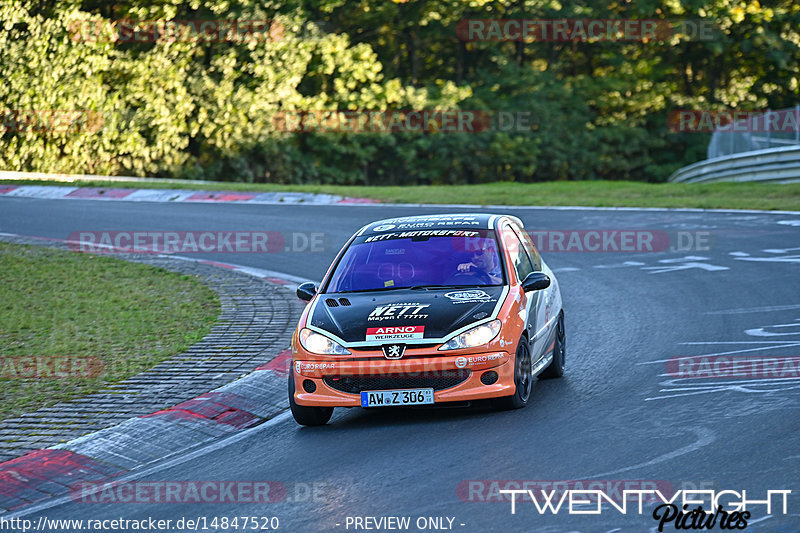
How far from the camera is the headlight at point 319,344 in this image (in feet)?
27.0

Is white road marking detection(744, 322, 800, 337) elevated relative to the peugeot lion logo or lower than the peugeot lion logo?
lower

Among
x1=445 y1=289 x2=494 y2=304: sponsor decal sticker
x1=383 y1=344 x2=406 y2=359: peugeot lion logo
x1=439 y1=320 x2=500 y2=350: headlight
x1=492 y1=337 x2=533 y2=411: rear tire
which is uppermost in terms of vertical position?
x1=445 y1=289 x2=494 y2=304: sponsor decal sticker

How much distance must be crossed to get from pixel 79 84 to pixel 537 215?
20.8 metres

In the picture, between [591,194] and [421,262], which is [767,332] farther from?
[591,194]

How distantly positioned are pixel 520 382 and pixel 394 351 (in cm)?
106

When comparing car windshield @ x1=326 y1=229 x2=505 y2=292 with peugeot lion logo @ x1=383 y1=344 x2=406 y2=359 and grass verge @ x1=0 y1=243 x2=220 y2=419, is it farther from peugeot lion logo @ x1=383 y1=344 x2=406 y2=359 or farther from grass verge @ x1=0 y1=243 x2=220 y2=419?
grass verge @ x1=0 y1=243 x2=220 y2=419

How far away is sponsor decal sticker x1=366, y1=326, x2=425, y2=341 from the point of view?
319 inches

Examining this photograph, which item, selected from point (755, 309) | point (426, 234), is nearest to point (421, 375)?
point (426, 234)

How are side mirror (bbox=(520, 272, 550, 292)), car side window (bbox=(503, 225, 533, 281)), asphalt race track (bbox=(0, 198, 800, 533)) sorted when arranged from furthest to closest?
car side window (bbox=(503, 225, 533, 281)) → side mirror (bbox=(520, 272, 550, 292)) → asphalt race track (bbox=(0, 198, 800, 533))

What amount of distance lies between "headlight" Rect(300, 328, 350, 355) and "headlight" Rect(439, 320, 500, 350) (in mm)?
787

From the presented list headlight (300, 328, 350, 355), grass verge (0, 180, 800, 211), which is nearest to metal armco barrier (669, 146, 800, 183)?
grass verge (0, 180, 800, 211)

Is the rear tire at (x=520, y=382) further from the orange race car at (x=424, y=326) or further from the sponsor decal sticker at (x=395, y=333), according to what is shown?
the sponsor decal sticker at (x=395, y=333)

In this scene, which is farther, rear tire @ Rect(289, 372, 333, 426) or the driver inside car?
the driver inside car

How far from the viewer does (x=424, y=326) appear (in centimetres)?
817
